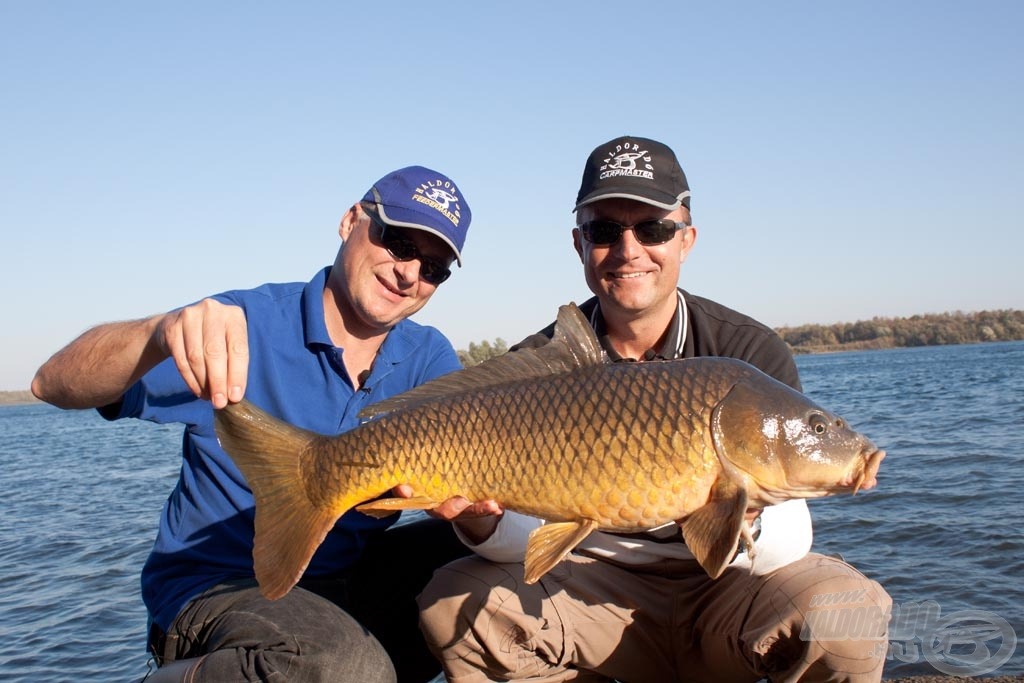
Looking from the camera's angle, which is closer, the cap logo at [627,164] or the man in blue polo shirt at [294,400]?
the man in blue polo shirt at [294,400]

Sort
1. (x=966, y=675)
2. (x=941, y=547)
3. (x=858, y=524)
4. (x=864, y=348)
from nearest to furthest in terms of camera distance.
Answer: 1. (x=966, y=675)
2. (x=941, y=547)
3. (x=858, y=524)
4. (x=864, y=348)

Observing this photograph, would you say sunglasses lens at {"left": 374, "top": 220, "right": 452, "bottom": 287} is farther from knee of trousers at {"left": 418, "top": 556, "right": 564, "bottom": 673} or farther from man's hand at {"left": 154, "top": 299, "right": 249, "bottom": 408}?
knee of trousers at {"left": 418, "top": 556, "right": 564, "bottom": 673}

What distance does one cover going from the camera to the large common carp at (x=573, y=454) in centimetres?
269

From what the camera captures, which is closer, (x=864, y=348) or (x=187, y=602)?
(x=187, y=602)

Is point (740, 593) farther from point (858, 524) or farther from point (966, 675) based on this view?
point (858, 524)

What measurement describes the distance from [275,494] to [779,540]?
193cm

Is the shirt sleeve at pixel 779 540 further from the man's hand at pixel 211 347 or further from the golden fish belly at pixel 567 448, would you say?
the man's hand at pixel 211 347

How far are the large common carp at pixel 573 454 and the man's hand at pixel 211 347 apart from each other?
0.19 m

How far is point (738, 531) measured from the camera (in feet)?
8.47

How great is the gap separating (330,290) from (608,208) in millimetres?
1377

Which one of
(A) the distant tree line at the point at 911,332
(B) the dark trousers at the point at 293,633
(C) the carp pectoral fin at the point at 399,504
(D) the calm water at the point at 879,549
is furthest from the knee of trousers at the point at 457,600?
(A) the distant tree line at the point at 911,332

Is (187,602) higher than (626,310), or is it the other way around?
(626,310)

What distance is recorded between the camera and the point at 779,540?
334cm

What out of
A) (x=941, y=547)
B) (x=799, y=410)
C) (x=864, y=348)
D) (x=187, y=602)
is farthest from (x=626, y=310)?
(x=864, y=348)
